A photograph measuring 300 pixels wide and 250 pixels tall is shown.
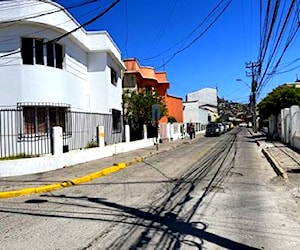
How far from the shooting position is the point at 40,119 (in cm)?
1750

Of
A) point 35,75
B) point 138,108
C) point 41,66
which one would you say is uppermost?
point 41,66

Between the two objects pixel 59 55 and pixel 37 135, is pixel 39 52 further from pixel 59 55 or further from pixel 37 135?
pixel 37 135

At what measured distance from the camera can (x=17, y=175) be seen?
13766mm

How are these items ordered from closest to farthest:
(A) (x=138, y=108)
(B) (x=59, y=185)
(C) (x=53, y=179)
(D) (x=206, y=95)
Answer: (B) (x=59, y=185), (C) (x=53, y=179), (A) (x=138, y=108), (D) (x=206, y=95)

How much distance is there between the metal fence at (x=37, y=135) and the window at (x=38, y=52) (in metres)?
2.77

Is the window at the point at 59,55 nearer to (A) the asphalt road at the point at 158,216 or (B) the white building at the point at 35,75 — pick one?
(B) the white building at the point at 35,75

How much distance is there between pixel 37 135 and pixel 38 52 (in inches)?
171

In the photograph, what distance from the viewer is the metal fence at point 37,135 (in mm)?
15016

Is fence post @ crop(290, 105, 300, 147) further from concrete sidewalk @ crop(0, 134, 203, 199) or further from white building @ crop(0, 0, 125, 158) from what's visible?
concrete sidewalk @ crop(0, 134, 203, 199)

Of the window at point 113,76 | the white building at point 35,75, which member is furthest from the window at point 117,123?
the window at point 113,76

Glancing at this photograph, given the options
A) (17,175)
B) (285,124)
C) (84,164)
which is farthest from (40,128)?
(285,124)

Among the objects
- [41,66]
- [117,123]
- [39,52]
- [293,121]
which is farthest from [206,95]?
[41,66]

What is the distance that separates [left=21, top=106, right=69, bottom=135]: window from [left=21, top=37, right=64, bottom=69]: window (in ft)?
7.33

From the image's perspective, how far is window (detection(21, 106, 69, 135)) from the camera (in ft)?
54.7
